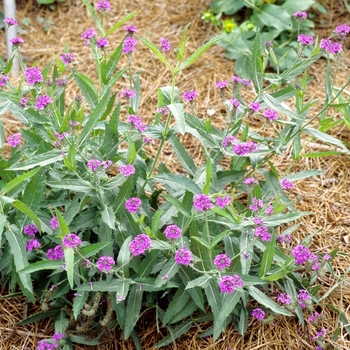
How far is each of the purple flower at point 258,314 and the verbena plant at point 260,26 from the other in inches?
64.2

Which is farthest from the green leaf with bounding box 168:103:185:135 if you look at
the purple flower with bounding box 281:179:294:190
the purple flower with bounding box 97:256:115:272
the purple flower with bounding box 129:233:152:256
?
the purple flower with bounding box 281:179:294:190

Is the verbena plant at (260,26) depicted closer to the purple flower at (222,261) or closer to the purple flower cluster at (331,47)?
the purple flower cluster at (331,47)

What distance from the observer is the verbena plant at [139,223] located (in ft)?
6.53

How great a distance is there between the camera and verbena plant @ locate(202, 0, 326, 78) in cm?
351

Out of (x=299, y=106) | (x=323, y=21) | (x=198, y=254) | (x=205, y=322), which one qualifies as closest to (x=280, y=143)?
(x=299, y=106)

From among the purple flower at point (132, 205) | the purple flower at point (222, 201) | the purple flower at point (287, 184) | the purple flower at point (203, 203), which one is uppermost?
the purple flower at point (203, 203)

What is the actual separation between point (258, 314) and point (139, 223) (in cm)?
60

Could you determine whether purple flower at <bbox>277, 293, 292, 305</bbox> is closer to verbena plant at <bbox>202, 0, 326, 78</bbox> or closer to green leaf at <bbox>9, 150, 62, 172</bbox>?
green leaf at <bbox>9, 150, 62, 172</bbox>

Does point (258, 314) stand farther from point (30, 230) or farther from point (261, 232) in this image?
point (30, 230)

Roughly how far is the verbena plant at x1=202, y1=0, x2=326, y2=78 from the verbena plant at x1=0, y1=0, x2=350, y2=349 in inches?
46.0

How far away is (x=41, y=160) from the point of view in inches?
78.4

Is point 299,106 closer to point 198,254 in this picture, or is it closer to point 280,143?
point 280,143

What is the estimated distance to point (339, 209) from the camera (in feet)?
9.26

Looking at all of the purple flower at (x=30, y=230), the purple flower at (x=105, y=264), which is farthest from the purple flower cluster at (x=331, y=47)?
the purple flower at (x=30, y=230)
